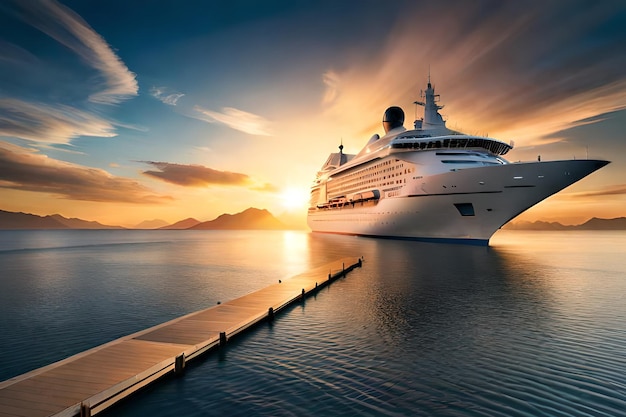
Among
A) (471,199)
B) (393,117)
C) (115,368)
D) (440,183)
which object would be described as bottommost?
(115,368)

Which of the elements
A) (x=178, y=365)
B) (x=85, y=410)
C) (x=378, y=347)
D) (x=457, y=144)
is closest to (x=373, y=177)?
(x=457, y=144)

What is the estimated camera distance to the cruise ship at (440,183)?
4347 cm

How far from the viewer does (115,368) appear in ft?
28.1

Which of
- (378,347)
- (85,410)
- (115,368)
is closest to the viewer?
(85,410)

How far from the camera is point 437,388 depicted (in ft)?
28.5

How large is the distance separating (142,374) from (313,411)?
4291 mm

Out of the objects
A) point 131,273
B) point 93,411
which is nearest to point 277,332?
point 93,411

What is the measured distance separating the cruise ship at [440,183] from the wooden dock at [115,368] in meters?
41.1

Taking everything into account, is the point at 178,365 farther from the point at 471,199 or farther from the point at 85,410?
the point at 471,199

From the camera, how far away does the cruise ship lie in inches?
1711

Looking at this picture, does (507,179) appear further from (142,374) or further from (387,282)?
(142,374)

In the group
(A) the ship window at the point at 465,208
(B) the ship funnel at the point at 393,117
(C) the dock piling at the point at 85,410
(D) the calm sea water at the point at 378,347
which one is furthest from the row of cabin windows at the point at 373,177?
(C) the dock piling at the point at 85,410

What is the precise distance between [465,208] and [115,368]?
49.6 m

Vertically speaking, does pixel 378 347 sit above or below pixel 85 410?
below
